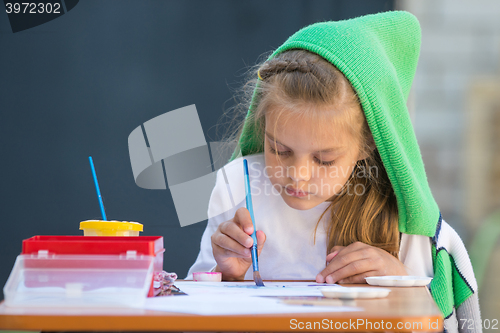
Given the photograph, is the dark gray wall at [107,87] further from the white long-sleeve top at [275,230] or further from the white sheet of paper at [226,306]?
the white sheet of paper at [226,306]

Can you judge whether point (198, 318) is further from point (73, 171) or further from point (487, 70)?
point (487, 70)

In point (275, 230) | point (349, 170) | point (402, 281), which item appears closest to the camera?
point (402, 281)

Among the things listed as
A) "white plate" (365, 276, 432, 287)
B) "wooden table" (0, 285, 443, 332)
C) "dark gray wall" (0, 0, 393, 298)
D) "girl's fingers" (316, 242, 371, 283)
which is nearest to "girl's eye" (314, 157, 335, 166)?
"girl's fingers" (316, 242, 371, 283)

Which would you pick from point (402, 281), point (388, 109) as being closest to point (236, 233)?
point (402, 281)

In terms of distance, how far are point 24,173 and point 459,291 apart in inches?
59.4

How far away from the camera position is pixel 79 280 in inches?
18.9

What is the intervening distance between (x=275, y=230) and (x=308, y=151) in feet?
1.00

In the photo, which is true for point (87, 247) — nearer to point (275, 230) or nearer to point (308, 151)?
point (308, 151)

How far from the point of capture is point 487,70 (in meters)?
1.74

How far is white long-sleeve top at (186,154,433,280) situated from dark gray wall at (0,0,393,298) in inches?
22.9

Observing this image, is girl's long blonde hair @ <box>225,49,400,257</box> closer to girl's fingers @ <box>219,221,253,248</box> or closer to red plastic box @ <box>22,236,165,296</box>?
girl's fingers @ <box>219,221,253,248</box>

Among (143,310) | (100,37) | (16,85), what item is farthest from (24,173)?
(143,310)

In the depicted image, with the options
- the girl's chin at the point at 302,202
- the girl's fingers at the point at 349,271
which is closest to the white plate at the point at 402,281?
the girl's fingers at the point at 349,271

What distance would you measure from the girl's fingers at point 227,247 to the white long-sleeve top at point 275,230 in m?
0.18
